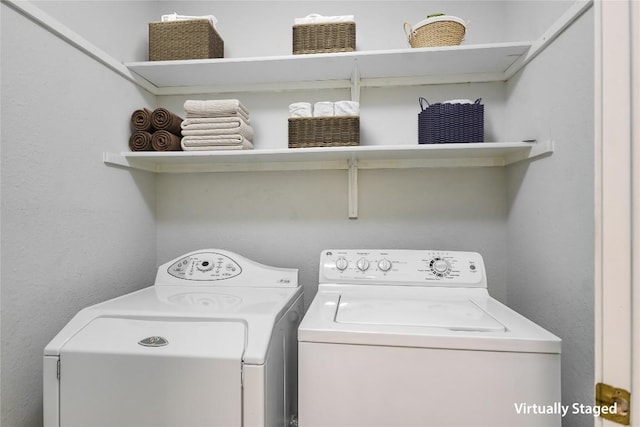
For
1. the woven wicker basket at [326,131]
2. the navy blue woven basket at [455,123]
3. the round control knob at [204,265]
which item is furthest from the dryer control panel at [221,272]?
the navy blue woven basket at [455,123]

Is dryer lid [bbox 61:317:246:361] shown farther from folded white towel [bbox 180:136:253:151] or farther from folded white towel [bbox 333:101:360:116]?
folded white towel [bbox 333:101:360:116]

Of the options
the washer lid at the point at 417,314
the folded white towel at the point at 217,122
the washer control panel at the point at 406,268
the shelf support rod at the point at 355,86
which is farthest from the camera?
the shelf support rod at the point at 355,86

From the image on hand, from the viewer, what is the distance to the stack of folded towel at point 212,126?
152 centimetres

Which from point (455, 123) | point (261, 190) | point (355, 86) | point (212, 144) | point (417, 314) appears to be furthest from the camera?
point (261, 190)

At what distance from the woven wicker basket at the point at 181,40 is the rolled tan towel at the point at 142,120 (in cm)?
27

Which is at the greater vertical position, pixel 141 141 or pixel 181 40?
pixel 181 40

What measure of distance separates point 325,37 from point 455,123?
2.30 ft

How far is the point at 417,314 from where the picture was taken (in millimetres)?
1110

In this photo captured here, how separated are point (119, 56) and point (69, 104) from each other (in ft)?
1.45

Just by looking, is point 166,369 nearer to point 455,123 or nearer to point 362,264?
point 362,264

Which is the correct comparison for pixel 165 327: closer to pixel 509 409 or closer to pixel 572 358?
pixel 509 409

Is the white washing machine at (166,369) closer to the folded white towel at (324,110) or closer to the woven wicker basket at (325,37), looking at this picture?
the folded white towel at (324,110)

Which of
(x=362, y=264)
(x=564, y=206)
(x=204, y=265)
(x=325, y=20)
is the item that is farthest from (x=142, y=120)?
(x=564, y=206)

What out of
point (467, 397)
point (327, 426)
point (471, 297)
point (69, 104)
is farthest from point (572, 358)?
point (69, 104)
